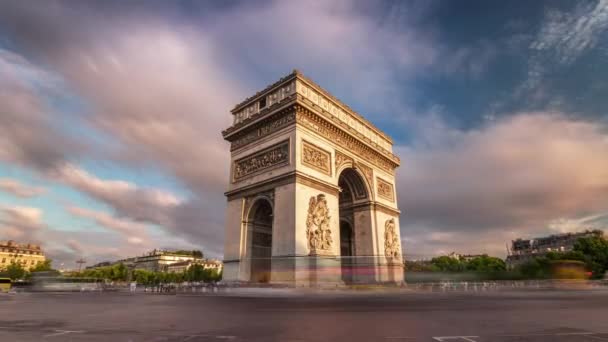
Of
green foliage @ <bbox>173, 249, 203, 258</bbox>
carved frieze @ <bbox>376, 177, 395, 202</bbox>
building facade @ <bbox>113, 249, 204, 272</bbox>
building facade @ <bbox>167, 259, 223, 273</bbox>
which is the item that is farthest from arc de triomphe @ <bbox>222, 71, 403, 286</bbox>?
green foliage @ <bbox>173, 249, 203, 258</bbox>

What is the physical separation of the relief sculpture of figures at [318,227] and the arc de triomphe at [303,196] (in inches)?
2.3

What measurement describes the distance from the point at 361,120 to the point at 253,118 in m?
9.03

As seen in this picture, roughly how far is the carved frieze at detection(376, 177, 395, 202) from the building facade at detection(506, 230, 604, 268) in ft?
173

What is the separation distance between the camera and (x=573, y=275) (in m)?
24.3

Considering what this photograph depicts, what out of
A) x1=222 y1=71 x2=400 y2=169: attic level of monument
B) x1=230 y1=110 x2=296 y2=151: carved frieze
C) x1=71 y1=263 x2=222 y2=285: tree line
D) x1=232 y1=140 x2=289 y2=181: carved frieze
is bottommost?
x1=71 y1=263 x2=222 y2=285: tree line

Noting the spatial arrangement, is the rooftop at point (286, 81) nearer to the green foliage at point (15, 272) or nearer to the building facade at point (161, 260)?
the green foliage at point (15, 272)

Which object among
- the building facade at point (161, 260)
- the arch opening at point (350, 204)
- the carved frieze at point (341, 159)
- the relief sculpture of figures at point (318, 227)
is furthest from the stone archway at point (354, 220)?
the building facade at point (161, 260)

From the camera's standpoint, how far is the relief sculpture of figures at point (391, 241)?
78.6 feet

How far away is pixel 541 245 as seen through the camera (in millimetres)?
83812

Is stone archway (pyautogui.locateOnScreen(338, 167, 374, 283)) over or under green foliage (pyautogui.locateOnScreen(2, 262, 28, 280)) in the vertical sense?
over

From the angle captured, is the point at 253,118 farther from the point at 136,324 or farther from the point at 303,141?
the point at 136,324

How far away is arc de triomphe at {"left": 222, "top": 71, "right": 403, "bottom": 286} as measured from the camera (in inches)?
687

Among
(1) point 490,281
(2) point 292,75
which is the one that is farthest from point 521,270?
(2) point 292,75

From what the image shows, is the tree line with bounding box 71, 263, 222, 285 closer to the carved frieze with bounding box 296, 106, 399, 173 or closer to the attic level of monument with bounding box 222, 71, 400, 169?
the carved frieze with bounding box 296, 106, 399, 173
